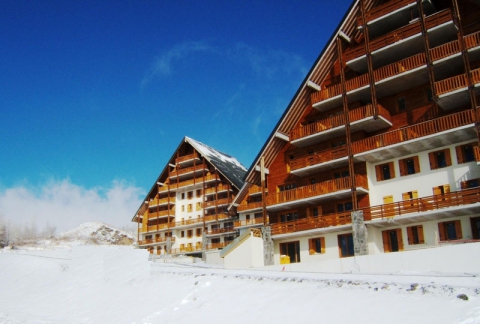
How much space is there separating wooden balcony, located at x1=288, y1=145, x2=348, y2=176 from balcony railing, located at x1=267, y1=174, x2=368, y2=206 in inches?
57.9

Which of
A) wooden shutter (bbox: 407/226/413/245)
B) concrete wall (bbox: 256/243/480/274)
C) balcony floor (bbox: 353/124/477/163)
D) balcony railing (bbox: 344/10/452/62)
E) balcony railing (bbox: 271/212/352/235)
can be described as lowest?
concrete wall (bbox: 256/243/480/274)

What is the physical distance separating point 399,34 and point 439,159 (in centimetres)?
945

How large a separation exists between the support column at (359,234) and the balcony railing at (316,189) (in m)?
2.26

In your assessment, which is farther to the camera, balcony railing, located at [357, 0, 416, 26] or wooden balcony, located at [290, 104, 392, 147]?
balcony railing, located at [357, 0, 416, 26]

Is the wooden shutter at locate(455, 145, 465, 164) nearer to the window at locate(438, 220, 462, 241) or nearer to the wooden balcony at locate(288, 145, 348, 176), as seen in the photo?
the window at locate(438, 220, 462, 241)

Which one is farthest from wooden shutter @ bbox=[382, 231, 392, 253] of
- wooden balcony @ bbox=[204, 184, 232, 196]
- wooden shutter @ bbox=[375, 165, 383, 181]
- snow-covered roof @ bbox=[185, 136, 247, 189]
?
wooden balcony @ bbox=[204, 184, 232, 196]

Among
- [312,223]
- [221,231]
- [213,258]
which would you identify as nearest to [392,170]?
[312,223]

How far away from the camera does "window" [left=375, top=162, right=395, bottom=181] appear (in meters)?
32.4

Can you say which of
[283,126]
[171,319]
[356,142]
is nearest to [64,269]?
[171,319]

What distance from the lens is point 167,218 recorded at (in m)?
69.9

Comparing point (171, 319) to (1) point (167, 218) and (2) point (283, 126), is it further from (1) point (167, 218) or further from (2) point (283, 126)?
A: (1) point (167, 218)

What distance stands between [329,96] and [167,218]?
41509mm

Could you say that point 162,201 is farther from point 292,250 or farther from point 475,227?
point 475,227

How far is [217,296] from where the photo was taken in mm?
19500
